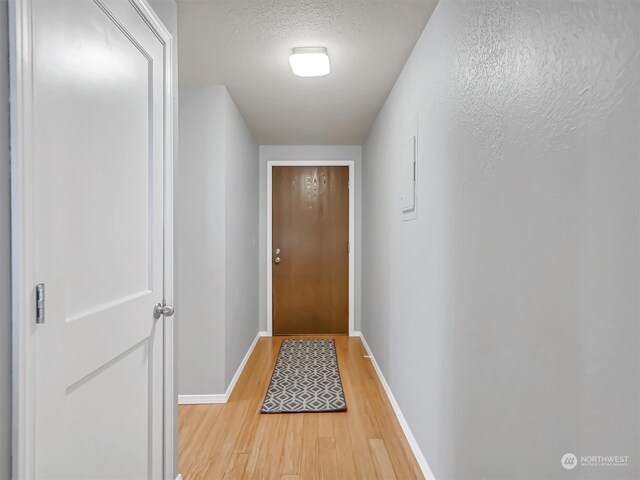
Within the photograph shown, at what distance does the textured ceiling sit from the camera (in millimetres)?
2002

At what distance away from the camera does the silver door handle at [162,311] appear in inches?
65.7

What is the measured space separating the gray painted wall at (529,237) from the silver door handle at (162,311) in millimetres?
1173

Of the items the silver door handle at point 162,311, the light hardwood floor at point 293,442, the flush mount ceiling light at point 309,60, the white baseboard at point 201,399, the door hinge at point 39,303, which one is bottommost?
the light hardwood floor at point 293,442

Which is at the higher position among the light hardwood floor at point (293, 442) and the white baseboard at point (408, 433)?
the white baseboard at point (408, 433)

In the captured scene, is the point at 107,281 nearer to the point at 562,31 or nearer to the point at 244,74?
the point at 562,31

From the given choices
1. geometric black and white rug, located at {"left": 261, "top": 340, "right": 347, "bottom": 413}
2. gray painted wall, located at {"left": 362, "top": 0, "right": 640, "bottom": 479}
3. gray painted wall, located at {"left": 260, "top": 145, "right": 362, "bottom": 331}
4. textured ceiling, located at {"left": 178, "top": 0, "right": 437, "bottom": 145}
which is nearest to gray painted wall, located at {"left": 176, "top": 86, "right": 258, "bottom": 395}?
textured ceiling, located at {"left": 178, "top": 0, "right": 437, "bottom": 145}

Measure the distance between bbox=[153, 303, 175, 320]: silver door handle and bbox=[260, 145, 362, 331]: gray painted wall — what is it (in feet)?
11.0

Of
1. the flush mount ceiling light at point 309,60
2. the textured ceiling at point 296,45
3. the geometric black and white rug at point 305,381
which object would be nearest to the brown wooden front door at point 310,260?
the geometric black and white rug at point 305,381

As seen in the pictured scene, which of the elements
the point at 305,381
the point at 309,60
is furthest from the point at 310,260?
the point at 309,60

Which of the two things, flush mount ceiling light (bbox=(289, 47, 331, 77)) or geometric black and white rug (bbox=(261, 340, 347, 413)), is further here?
geometric black and white rug (bbox=(261, 340, 347, 413))

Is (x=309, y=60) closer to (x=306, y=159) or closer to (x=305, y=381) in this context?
(x=305, y=381)

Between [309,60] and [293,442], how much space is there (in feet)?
7.30

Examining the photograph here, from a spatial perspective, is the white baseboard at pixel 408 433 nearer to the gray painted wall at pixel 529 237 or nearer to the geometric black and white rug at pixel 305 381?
the gray painted wall at pixel 529 237

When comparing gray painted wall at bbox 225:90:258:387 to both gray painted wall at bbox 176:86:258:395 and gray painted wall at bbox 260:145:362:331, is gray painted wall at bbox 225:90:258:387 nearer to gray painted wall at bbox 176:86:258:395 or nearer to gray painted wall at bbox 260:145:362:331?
gray painted wall at bbox 176:86:258:395
